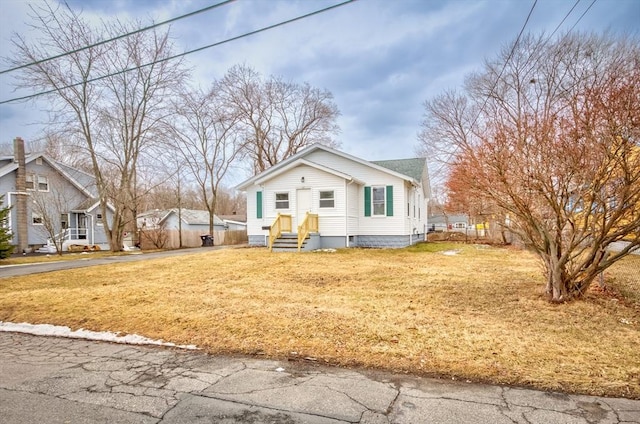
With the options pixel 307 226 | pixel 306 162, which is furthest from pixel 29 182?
pixel 307 226

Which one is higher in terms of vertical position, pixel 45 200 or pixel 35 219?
pixel 45 200

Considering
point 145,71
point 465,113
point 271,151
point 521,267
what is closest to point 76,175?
point 145,71

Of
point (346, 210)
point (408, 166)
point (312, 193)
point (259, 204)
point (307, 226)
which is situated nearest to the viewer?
point (307, 226)

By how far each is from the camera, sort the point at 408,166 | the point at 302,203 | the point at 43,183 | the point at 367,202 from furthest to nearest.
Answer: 1. the point at 43,183
2. the point at 408,166
3. the point at 367,202
4. the point at 302,203

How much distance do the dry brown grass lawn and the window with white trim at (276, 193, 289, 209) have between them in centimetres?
758

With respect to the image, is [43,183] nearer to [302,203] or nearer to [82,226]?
[82,226]

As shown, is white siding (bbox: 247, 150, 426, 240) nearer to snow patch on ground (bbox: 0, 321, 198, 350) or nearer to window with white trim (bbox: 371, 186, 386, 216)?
window with white trim (bbox: 371, 186, 386, 216)

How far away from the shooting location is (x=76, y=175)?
2830 cm

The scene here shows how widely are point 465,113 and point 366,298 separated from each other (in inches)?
594

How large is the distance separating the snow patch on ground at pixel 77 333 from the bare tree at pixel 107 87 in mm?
15463

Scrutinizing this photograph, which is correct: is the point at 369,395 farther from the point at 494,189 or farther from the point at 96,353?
the point at 494,189

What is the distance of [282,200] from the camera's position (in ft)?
58.9

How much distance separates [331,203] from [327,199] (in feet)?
0.87

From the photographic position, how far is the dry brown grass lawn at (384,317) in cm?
397
